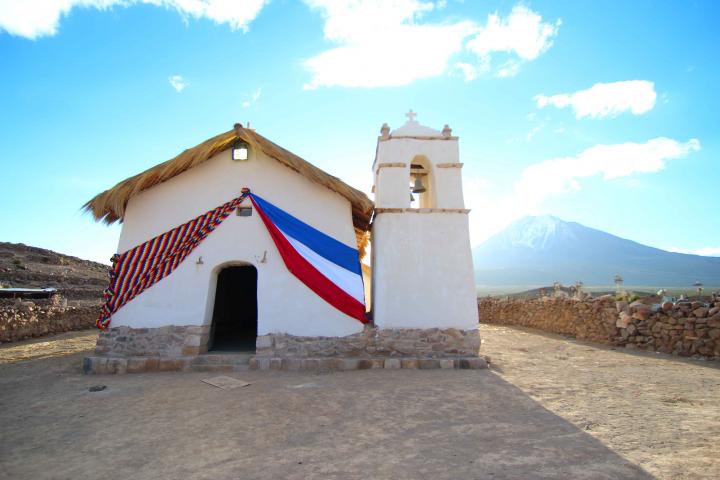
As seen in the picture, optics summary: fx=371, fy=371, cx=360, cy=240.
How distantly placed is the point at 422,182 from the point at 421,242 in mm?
2089

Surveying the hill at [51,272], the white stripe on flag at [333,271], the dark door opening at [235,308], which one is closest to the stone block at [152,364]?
the dark door opening at [235,308]

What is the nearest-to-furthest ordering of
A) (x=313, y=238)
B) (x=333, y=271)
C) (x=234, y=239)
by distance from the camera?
1. (x=234, y=239)
2. (x=333, y=271)
3. (x=313, y=238)

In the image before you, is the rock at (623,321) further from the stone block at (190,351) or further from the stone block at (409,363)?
the stone block at (190,351)

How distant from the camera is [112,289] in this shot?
7.64 meters

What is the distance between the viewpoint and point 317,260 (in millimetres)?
7695

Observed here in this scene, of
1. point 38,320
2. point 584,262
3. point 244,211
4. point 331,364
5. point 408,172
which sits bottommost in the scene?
point 331,364

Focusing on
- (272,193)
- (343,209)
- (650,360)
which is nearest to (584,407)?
(650,360)

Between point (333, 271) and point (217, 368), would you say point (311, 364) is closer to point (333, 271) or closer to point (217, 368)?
point (217, 368)

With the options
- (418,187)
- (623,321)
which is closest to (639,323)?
(623,321)

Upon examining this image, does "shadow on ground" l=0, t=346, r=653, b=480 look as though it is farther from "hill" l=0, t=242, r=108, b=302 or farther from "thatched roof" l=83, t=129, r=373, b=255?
"hill" l=0, t=242, r=108, b=302

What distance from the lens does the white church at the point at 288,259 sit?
7.32 m

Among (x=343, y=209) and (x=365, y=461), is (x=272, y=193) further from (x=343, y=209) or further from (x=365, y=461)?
(x=365, y=461)

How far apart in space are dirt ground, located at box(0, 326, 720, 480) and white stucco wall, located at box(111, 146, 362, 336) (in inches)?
44.8

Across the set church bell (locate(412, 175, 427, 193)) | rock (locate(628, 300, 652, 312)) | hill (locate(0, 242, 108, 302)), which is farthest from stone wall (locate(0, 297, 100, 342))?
rock (locate(628, 300, 652, 312))
